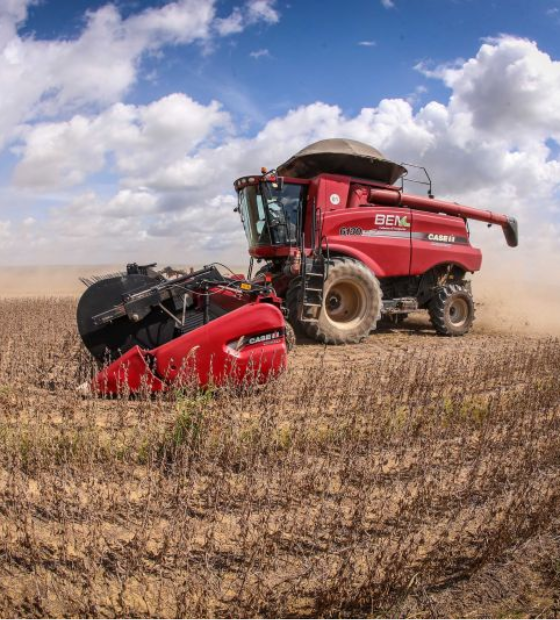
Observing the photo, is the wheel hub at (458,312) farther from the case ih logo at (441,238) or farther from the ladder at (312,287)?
the ladder at (312,287)

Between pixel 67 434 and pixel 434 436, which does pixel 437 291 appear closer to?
pixel 434 436

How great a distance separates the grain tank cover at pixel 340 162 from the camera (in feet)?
28.0

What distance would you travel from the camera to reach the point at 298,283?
754cm

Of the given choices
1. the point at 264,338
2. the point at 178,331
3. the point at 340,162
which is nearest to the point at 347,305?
the point at 340,162

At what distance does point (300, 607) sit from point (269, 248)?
640 centimetres

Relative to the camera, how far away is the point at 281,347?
4.92 meters

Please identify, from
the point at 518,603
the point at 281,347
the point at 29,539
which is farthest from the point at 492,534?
the point at 281,347

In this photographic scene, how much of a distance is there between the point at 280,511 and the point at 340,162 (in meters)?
6.77

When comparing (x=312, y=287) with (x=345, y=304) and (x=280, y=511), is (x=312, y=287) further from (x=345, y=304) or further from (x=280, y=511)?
(x=280, y=511)

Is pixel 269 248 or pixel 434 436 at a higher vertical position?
pixel 269 248

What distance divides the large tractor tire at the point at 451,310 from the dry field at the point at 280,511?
467 centimetres

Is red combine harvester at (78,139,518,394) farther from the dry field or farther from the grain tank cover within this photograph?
the dry field

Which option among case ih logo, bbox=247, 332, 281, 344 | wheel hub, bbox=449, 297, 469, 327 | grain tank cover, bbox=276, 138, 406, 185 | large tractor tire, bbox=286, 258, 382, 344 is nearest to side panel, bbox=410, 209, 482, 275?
wheel hub, bbox=449, 297, 469, 327

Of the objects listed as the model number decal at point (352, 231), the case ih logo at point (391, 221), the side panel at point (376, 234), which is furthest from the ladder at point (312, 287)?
the case ih logo at point (391, 221)
